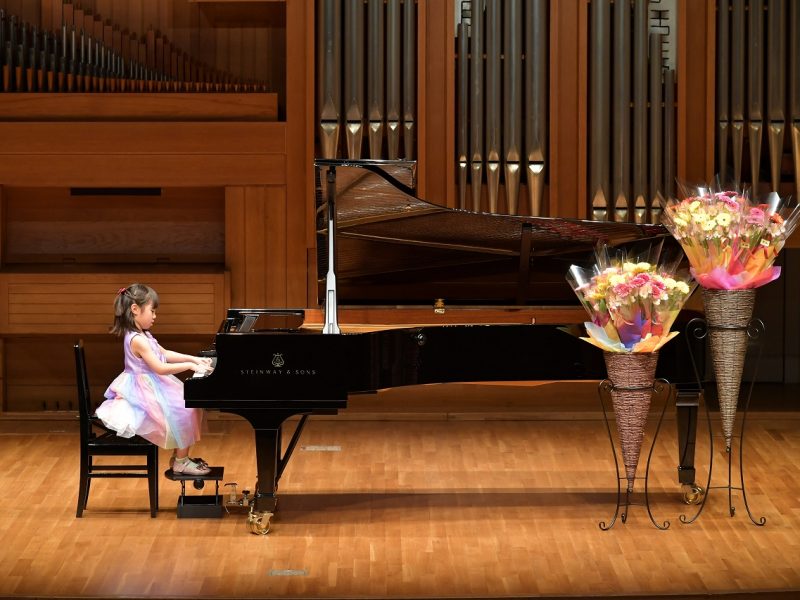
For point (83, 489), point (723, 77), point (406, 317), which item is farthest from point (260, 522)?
point (723, 77)

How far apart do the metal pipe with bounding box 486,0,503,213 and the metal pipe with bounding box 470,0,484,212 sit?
0.13ft

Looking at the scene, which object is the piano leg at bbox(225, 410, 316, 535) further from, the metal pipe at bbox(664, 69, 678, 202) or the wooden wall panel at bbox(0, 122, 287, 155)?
the metal pipe at bbox(664, 69, 678, 202)

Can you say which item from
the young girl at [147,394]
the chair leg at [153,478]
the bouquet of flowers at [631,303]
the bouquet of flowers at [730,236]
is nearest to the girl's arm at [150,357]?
the young girl at [147,394]

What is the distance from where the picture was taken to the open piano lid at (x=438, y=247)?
498 cm

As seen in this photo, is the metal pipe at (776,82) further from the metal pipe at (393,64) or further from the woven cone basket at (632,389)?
the woven cone basket at (632,389)

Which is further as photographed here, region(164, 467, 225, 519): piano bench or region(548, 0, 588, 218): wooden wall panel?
region(548, 0, 588, 218): wooden wall panel

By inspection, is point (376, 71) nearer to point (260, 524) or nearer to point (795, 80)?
point (795, 80)

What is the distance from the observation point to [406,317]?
5.74 metres

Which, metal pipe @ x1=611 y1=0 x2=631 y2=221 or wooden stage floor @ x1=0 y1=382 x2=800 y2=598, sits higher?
metal pipe @ x1=611 y1=0 x2=631 y2=221

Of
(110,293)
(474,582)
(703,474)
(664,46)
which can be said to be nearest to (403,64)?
(664,46)

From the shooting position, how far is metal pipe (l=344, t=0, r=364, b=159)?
6.88m

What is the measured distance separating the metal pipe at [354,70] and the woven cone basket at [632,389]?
264cm

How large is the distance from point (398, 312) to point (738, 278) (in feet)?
5.49

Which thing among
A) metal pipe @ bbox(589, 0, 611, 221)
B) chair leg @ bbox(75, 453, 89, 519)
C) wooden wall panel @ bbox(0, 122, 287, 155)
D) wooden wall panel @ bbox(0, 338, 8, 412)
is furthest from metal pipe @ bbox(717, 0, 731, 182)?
wooden wall panel @ bbox(0, 338, 8, 412)
